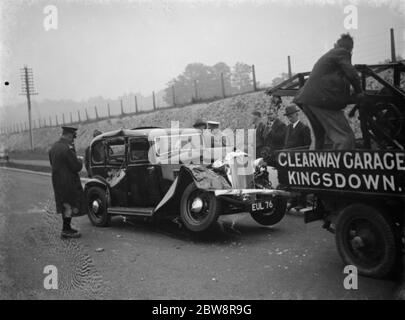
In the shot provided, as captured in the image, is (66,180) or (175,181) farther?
(66,180)

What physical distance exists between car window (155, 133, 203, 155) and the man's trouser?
294 centimetres

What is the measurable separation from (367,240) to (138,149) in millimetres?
4779

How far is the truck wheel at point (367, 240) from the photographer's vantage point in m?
4.37

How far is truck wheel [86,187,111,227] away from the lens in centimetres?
841

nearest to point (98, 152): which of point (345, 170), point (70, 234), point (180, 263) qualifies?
point (70, 234)

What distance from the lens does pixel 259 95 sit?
81.1 feet

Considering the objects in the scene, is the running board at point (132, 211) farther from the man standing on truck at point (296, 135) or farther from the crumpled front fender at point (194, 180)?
the man standing on truck at point (296, 135)

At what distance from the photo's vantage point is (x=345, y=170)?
179 inches

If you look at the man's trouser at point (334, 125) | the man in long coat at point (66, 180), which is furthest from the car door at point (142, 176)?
the man's trouser at point (334, 125)

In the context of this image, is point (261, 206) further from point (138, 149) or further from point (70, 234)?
point (70, 234)

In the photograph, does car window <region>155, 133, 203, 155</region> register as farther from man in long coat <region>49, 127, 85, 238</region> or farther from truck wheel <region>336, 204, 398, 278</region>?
truck wheel <region>336, 204, 398, 278</region>

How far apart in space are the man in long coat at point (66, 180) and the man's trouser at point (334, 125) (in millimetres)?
4320

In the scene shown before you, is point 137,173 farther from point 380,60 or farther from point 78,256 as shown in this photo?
point 380,60
